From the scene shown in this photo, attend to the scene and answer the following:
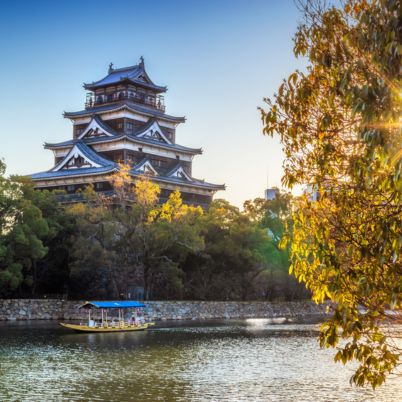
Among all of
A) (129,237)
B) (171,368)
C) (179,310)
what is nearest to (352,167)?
(171,368)

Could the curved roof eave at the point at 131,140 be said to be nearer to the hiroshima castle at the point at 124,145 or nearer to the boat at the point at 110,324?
the hiroshima castle at the point at 124,145

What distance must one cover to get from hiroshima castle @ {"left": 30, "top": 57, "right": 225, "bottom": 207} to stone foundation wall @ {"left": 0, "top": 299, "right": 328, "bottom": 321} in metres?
11.1

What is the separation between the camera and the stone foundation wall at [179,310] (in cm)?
4312

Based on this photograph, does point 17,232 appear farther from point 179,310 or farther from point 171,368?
point 171,368

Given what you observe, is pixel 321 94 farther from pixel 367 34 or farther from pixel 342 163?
pixel 367 34

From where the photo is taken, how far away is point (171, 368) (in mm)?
22906

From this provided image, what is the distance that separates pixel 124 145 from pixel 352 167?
51.0 meters

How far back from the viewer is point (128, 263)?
1788 inches

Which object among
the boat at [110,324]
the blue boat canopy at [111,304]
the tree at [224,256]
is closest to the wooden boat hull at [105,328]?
the boat at [110,324]

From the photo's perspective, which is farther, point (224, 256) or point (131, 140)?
point (131, 140)

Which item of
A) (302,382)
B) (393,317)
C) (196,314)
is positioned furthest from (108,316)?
(393,317)

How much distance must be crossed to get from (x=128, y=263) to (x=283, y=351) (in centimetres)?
1877

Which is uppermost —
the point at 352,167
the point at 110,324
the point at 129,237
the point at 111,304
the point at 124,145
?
the point at 124,145

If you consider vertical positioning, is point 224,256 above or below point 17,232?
below
